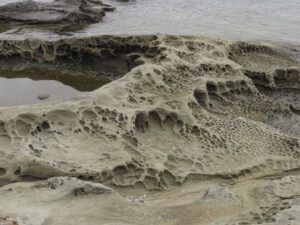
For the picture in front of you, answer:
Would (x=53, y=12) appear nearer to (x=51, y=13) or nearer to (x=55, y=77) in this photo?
(x=51, y=13)

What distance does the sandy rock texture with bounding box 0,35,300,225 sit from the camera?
12.0 ft

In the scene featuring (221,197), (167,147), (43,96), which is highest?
(221,197)

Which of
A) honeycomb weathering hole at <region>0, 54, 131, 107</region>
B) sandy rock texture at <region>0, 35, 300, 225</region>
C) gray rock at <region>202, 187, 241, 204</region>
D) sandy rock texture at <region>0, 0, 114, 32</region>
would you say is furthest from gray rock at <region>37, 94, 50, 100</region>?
sandy rock texture at <region>0, 0, 114, 32</region>

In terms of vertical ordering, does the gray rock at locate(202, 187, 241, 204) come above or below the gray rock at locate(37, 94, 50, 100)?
above

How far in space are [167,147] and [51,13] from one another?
7.55 meters

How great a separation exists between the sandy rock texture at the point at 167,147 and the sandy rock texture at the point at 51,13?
176 inches

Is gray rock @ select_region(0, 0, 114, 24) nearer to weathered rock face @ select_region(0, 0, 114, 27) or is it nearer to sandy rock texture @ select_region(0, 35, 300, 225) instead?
weathered rock face @ select_region(0, 0, 114, 27)

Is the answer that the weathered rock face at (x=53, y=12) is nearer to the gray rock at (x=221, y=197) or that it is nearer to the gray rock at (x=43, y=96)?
the gray rock at (x=43, y=96)

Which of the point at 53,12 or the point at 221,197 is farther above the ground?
the point at 221,197

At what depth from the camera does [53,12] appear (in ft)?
38.7

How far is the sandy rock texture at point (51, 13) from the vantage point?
11344 mm

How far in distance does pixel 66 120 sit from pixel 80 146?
1.02ft

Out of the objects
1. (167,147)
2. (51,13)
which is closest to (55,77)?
(167,147)

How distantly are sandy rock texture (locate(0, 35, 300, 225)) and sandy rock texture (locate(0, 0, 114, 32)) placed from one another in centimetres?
448
